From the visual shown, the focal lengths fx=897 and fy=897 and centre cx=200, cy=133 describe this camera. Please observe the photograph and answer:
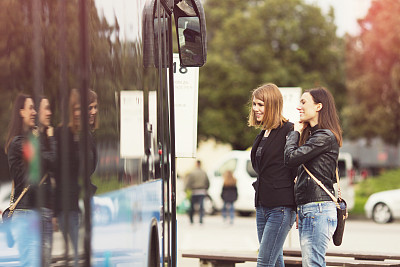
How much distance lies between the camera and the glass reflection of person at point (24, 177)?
9.78 feet

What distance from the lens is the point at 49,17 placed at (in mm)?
3129

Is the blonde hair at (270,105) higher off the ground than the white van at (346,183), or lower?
higher

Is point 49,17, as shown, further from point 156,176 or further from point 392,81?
point 392,81

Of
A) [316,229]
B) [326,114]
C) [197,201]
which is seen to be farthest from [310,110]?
[197,201]

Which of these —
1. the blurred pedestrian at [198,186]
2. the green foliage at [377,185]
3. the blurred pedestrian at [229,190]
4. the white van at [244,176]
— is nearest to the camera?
the blurred pedestrian at [198,186]

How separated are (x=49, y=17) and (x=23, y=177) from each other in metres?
0.57

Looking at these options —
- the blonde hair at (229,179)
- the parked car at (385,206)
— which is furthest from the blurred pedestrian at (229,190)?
the parked car at (385,206)

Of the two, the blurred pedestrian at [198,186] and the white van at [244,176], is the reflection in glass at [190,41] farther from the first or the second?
the white van at [244,176]

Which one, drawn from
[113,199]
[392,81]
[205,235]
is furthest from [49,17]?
[392,81]

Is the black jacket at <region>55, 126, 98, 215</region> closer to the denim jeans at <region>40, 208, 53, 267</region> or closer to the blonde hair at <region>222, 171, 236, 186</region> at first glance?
the denim jeans at <region>40, 208, 53, 267</region>

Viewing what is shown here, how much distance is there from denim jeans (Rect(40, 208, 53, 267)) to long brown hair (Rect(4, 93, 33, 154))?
0.27 meters

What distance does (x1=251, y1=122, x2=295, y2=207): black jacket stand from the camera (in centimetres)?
648

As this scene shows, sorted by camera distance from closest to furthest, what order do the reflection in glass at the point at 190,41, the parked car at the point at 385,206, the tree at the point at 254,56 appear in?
1. the reflection in glass at the point at 190,41
2. the parked car at the point at 385,206
3. the tree at the point at 254,56

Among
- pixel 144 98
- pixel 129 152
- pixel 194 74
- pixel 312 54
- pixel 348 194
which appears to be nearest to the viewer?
pixel 129 152
